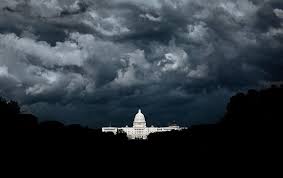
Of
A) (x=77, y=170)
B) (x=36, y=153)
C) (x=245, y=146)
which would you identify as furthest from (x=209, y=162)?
(x=36, y=153)

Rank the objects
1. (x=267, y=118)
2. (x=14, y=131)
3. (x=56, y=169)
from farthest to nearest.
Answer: (x=267, y=118) < (x=14, y=131) < (x=56, y=169)

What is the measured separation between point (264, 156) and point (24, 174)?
14951mm

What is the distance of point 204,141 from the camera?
61.0 m

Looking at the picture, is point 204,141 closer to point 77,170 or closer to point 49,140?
point 49,140

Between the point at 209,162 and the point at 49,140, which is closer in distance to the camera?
the point at 209,162

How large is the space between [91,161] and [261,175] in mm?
21688

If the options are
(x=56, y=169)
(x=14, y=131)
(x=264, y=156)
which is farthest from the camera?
(x=14, y=131)

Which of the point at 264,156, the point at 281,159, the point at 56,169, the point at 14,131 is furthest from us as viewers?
the point at 14,131

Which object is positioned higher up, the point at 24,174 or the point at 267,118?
the point at 267,118

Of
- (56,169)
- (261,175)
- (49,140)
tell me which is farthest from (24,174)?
(49,140)

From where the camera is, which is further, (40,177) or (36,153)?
(36,153)

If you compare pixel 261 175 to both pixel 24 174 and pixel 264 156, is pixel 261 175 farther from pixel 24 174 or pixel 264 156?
pixel 24 174

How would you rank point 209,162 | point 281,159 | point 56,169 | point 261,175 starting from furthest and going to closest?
point 209,162 < point 56,169 < point 281,159 < point 261,175

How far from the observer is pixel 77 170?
4175 centimetres
